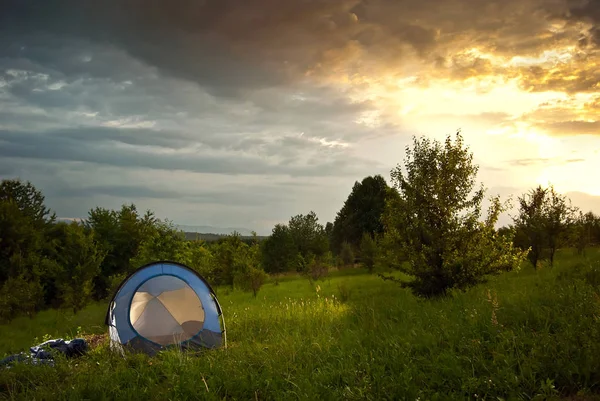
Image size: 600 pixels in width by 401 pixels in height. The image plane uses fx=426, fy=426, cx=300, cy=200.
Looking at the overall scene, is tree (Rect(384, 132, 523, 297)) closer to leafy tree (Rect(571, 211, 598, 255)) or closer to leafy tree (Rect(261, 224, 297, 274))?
leafy tree (Rect(571, 211, 598, 255))

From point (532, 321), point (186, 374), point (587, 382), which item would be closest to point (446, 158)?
point (532, 321)

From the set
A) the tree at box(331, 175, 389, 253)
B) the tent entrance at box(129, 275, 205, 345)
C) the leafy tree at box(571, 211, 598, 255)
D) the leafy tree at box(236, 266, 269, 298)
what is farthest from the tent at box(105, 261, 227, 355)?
the tree at box(331, 175, 389, 253)

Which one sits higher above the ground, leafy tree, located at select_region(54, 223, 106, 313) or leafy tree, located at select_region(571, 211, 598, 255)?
leafy tree, located at select_region(571, 211, 598, 255)

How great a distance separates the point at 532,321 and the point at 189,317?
8.15 metres

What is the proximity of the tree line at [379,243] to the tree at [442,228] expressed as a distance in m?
0.03

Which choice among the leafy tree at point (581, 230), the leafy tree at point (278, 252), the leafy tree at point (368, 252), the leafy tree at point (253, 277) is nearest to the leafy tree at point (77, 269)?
the leafy tree at point (253, 277)

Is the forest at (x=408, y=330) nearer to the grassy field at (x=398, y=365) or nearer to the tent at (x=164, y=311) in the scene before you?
the grassy field at (x=398, y=365)

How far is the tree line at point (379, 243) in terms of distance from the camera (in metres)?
12.7

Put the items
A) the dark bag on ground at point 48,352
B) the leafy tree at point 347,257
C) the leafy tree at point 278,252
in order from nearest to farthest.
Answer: the dark bag on ground at point 48,352 → the leafy tree at point 347,257 → the leafy tree at point 278,252

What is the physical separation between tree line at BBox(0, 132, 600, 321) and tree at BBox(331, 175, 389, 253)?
0.98 meters

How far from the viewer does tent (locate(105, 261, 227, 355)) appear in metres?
10.4

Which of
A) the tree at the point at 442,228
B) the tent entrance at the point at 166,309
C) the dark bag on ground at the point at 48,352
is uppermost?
the tree at the point at 442,228

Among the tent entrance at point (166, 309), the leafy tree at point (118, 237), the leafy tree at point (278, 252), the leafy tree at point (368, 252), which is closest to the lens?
the tent entrance at point (166, 309)

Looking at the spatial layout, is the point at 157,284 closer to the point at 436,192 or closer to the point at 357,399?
the point at 357,399
